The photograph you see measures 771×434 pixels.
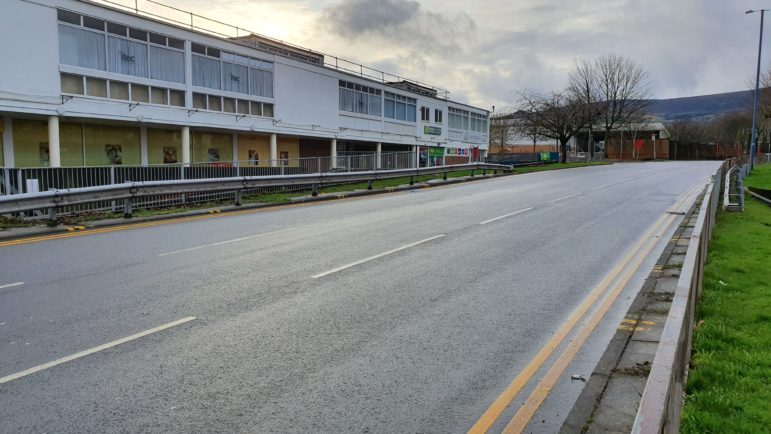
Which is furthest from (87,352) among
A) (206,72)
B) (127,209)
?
(206,72)

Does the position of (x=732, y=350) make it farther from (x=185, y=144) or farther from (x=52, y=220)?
(x=185, y=144)

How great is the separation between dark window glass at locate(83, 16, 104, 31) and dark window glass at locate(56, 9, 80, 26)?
0.31 m

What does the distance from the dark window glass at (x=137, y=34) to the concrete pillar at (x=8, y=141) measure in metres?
6.46

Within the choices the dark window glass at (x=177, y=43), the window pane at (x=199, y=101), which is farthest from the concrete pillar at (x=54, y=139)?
the window pane at (x=199, y=101)

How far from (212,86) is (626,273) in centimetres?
2646

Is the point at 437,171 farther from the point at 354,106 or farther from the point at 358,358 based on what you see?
the point at 358,358

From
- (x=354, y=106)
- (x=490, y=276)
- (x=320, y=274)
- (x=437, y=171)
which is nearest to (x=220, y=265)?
(x=320, y=274)

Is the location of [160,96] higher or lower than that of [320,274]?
higher

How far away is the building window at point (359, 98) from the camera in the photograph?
40.2 metres

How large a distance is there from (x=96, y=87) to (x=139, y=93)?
2080mm

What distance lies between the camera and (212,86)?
1180 inches

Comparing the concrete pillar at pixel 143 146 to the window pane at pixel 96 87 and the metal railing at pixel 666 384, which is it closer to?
the window pane at pixel 96 87

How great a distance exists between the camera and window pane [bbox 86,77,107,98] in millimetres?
24328

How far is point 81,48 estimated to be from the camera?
78.6 feet
